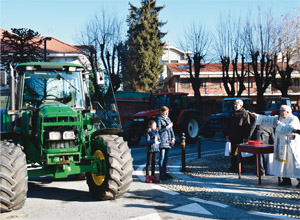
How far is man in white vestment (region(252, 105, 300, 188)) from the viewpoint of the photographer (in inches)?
319

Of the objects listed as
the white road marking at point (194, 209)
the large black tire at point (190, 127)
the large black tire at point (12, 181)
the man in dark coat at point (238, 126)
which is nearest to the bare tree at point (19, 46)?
the large black tire at point (190, 127)

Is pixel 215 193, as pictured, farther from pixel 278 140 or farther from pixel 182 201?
pixel 278 140

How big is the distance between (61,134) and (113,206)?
160 cm

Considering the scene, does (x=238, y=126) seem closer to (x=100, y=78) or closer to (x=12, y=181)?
(x=100, y=78)

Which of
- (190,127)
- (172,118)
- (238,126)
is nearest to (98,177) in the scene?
(238,126)

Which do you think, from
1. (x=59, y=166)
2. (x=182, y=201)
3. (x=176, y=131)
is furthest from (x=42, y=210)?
(x=176, y=131)

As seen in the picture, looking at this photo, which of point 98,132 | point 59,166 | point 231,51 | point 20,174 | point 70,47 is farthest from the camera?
point 70,47

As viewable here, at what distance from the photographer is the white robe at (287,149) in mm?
8086

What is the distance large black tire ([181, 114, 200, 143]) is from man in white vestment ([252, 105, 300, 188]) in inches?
410

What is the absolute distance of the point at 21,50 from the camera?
2394cm

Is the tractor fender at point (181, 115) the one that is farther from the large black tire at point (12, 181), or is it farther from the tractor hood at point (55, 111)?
the large black tire at point (12, 181)

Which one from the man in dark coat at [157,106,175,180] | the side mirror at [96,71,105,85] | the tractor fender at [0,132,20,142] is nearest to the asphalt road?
the man in dark coat at [157,106,175,180]

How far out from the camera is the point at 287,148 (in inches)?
324

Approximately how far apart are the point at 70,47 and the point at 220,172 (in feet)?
123
